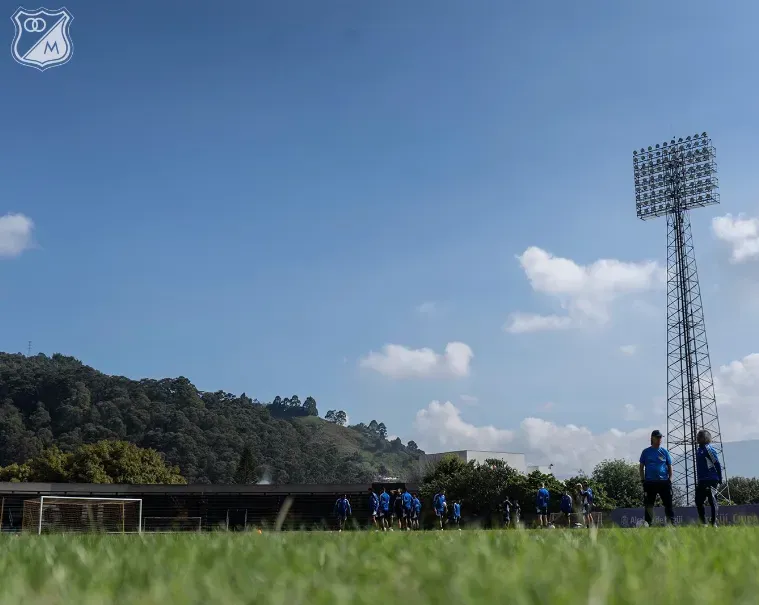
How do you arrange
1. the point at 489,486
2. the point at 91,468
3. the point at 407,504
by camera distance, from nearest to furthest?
1. the point at 407,504
2. the point at 489,486
3. the point at 91,468

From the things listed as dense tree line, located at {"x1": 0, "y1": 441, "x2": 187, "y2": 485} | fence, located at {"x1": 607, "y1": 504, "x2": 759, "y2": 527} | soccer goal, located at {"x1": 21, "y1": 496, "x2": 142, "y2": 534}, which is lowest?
fence, located at {"x1": 607, "y1": 504, "x2": 759, "y2": 527}

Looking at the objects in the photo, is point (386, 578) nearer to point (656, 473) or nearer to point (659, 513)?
point (656, 473)

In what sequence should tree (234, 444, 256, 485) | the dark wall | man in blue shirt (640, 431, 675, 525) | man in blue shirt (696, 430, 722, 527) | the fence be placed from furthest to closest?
tree (234, 444, 256, 485)
the dark wall
the fence
man in blue shirt (640, 431, 675, 525)
man in blue shirt (696, 430, 722, 527)

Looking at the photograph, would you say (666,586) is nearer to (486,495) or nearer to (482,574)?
(482,574)

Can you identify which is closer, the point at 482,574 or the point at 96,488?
the point at 482,574

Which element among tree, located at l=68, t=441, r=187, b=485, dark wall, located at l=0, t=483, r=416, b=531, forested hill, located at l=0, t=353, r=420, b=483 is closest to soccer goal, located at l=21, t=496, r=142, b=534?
dark wall, located at l=0, t=483, r=416, b=531

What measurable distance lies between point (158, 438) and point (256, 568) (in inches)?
6543

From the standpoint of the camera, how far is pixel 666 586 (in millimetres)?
2162

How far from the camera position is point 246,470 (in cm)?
15112

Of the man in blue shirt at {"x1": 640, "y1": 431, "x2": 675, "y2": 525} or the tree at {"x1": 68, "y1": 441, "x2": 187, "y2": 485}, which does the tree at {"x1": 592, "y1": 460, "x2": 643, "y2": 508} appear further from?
the man in blue shirt at {"x1": 640, "y1": 431, "x2": 675, "y2": 525}

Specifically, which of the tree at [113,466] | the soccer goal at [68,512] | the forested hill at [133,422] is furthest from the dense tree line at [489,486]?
the forested hill at [133,422]

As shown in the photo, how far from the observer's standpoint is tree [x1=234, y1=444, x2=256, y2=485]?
492 feet

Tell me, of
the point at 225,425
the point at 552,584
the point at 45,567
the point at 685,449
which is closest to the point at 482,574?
the point at 552,584

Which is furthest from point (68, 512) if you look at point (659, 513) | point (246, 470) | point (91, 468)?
point (246, 470)
